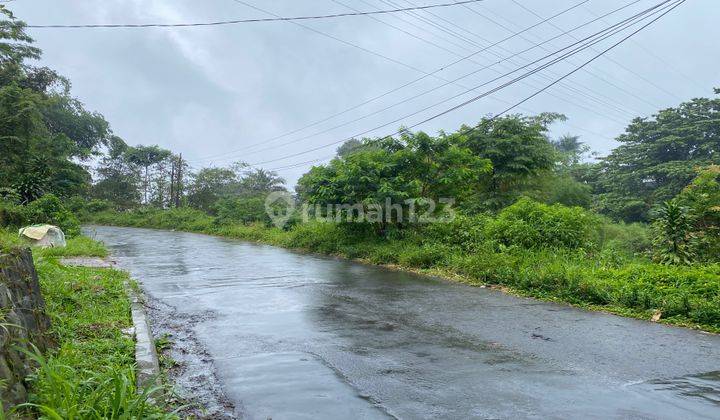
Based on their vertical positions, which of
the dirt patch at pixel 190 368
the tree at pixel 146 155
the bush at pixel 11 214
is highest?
the tree at pixel 146 155

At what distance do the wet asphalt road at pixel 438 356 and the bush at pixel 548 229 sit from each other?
3384 mm

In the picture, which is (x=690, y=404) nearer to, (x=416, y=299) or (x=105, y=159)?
(x=416, y=299)

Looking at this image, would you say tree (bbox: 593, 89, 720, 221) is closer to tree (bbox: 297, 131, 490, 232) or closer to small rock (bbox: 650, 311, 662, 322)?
tree (bbox: 297, 131, 490, 232)

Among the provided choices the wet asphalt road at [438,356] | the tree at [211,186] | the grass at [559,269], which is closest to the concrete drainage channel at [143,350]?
the wet asphalt road at [438,356]

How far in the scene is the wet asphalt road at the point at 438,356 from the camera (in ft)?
13.5

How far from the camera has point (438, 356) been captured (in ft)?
18.0

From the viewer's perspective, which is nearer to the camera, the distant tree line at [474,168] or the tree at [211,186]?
the distant tree line at [474,168]

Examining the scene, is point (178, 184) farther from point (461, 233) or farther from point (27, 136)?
point (461, 233)

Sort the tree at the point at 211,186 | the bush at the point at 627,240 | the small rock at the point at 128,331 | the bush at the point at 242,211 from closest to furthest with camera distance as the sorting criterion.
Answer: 1. the small rock at the point at 128,331
2. the bush at the point at 627,240
3. the bush at the point at 242,211
4. the tree at the point at 211,186

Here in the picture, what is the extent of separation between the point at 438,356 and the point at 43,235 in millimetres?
15415

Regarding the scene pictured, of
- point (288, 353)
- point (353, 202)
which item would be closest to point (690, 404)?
point (288, 353)

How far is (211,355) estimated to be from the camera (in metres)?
5.57

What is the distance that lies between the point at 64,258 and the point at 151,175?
1570 inches

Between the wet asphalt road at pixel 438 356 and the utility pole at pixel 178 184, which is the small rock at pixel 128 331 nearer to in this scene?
the wet asphalt road at pixel 438 356
